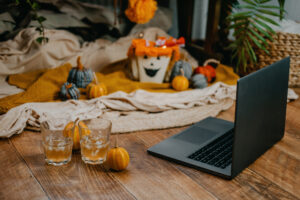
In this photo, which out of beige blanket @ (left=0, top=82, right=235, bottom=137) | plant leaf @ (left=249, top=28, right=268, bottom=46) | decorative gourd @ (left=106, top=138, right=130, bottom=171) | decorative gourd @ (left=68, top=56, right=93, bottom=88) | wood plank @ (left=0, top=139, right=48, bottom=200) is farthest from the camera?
plant leaf @ (left=249, top=28, right=268, bottom=46)

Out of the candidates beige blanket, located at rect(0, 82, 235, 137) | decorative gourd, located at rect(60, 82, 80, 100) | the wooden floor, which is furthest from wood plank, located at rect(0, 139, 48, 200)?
decorative gourd, located at rect(60, 82, 80, 100)

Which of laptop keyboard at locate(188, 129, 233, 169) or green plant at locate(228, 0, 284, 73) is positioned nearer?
laptop keyboard at locate(188, 129, 233, 169)

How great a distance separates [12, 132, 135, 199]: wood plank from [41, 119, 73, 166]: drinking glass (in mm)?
26

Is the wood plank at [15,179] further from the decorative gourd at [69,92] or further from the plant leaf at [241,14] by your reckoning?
the plant leaf at [241,14]

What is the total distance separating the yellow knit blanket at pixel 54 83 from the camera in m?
1.58

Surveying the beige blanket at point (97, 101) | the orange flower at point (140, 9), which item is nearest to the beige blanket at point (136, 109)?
the beige blanket at point (97, 101)

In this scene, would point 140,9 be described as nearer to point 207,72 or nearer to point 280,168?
point 207,72

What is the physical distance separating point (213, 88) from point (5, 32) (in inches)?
48.7

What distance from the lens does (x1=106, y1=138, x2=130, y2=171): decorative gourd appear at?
1.05 meters

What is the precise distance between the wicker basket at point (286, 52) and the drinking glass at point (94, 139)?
119 centimetres

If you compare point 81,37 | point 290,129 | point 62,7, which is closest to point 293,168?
point 290,129

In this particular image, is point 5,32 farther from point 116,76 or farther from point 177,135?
point 177,135

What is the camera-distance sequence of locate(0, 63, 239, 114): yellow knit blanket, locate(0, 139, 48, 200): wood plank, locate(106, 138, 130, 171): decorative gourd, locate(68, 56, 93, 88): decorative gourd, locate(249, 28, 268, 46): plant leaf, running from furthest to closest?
locate(249, 28, 268, 46): plant leaf < locate(68, 56, 93, 88): decorative gourd < locate(0, 63, 239, 114): yellow knit blanket < locate(106, 138, 130, 171): decorative gourd < locate(0, 139, 48, 200): wood plank

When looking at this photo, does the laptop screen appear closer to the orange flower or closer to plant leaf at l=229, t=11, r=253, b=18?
plant leaf at l=229, t=11, r=253, b=18
